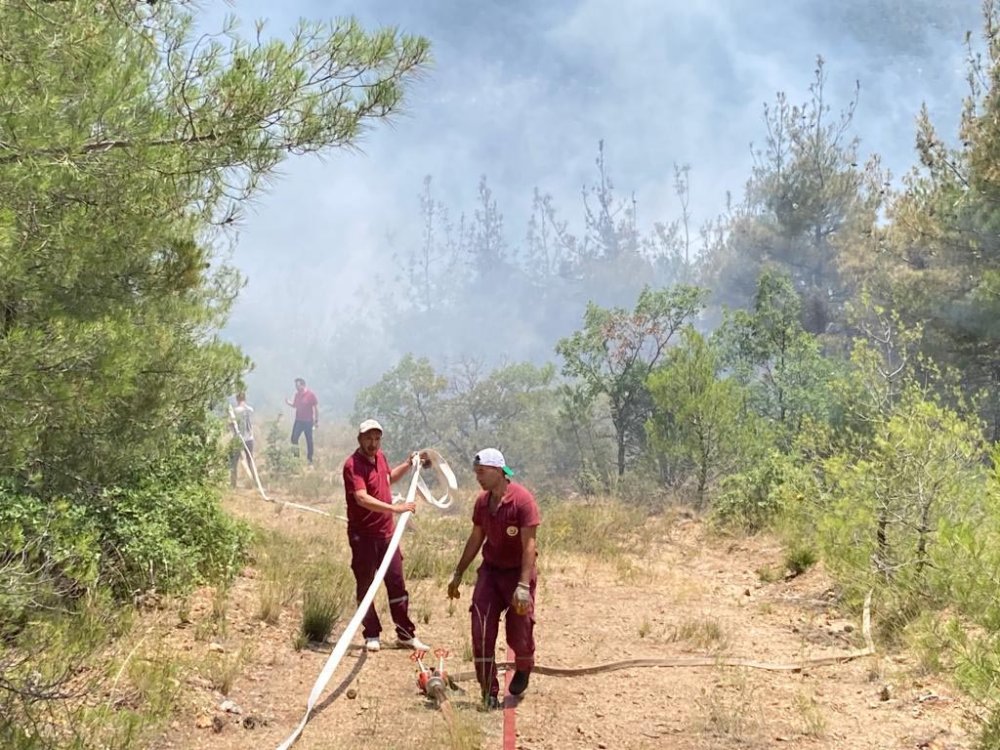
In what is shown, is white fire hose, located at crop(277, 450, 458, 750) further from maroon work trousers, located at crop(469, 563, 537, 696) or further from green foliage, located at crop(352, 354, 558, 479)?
green foliage, located at crop(352, 354, 558, 479)

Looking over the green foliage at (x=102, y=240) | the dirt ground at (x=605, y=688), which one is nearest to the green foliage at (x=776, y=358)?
the dirt ground at (x=605, y=688)

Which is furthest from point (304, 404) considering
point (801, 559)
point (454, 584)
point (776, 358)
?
point (454, 584)

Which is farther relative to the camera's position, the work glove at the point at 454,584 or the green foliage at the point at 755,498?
the green foliage at the point at 755,498

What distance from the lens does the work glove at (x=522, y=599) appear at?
421 centimetres

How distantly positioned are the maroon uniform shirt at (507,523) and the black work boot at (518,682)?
628 millimetres

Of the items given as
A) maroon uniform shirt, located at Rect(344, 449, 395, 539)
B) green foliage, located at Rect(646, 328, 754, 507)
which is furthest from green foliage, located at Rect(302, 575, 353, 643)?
green foliage, located at Rect(646, 328, 754, 507)

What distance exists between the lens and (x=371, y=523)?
5.16 metres

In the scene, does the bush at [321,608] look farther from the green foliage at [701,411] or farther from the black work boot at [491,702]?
the green foliage at [701,411]

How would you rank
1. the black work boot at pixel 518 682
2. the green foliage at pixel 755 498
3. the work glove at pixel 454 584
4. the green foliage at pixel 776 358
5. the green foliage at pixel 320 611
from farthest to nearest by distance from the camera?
the green foliage at pixel 776 358 < the green foliage at pixel 755 498 < the green foliage at pixel 320 611 < the work glove at pixel 454 584 < the black work boot at pixel 518 682

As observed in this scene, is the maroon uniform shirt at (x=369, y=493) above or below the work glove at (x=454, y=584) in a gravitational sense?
above

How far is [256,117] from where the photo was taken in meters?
3.68

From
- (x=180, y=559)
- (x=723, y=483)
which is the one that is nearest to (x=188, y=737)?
(x=180, y=559)

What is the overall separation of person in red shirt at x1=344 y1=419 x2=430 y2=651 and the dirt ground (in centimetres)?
26

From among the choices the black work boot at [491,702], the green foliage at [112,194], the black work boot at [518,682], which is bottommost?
the black work boot at [491,702]
